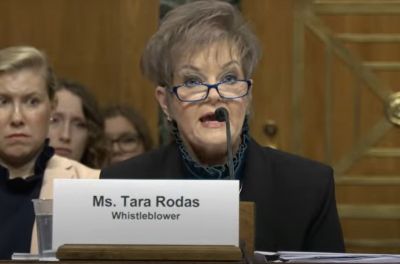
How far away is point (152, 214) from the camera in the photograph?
210 cm

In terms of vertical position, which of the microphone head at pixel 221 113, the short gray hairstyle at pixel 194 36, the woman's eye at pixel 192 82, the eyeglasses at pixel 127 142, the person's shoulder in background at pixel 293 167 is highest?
the short gray hairstyle at pixel 194 36

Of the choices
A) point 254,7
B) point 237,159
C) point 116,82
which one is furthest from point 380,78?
point 237,159

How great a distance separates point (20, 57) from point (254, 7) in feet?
5.89

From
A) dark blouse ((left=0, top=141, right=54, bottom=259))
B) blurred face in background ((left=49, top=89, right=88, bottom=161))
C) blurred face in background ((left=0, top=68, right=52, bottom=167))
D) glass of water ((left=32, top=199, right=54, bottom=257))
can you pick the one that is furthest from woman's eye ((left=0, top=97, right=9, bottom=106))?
glass of water ((left=32, top=199, right=54, bottom=257))

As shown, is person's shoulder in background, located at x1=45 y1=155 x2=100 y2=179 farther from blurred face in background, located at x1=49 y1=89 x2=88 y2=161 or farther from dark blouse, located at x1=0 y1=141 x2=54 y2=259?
blurred face in background, located at x1=49 y1=89 x2=88 y2=161

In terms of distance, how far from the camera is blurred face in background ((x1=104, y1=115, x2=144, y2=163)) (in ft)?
15.7

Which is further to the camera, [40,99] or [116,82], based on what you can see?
[116,82]

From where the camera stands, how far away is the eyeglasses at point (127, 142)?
4781 mm

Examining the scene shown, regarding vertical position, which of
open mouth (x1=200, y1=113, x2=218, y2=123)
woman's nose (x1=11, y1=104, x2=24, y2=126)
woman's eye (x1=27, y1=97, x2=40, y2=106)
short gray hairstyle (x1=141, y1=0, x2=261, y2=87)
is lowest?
woman's nose (x1=11, y1=104, x2=24, y2=126)

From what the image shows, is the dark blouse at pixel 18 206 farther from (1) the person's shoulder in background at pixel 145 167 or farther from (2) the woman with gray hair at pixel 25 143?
→ (1) the person's shoulder in background at pixel 145 167

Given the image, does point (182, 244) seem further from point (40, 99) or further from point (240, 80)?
point (40, 99)

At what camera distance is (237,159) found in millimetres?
2949

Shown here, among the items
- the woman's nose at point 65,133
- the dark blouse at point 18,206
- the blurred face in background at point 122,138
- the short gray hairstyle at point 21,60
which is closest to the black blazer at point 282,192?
the dark blouse at point 18,206

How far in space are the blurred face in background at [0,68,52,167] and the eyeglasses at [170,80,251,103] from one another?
923 mm
